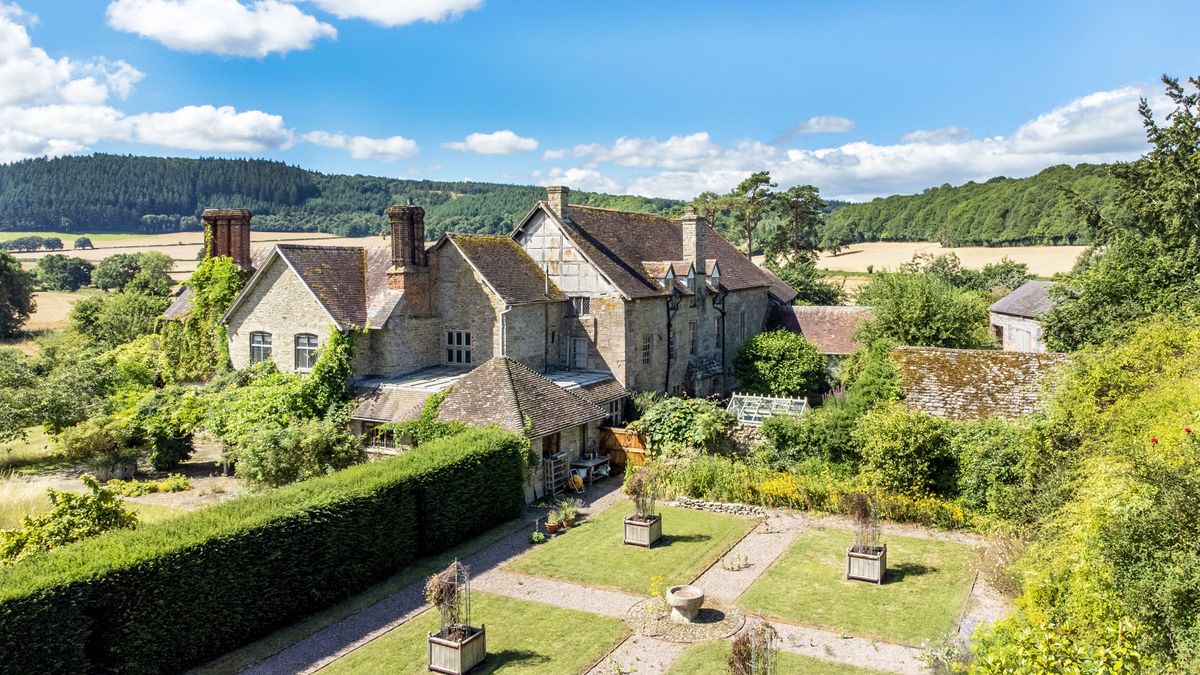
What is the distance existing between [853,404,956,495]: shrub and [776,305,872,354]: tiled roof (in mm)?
20106

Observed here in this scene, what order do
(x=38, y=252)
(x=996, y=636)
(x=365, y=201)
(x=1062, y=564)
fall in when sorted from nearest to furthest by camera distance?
(x=996, y=636), (x=1062, y=564), (x=38, y=252), (x=365, y=201)

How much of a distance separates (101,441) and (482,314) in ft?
44.2

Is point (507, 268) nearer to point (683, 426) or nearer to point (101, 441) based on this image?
point (683, 426)

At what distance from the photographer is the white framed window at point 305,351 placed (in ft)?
94.7

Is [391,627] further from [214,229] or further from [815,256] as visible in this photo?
[815,256]

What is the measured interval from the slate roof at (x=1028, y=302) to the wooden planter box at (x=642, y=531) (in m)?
30.0

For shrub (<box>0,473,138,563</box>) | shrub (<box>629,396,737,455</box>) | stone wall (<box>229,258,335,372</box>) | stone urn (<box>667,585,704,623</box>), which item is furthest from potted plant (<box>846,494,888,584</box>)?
stone wall (<box>229,258,335,372</box>)

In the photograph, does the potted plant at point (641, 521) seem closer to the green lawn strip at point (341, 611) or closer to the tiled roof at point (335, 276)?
the green lawn strip at point (341, 611)

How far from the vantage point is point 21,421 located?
2797 cm

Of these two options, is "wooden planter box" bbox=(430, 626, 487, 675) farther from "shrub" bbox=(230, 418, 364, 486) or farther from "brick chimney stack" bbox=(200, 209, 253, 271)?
"brick chimney stack" bbox=(200, 209, 253, 271)

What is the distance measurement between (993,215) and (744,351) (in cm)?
8943

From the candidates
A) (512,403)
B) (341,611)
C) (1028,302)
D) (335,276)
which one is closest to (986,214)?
(1028,302)

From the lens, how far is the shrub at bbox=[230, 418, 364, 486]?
21469 millimetres

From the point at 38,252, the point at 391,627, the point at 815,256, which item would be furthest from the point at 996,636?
the point at 38,252
